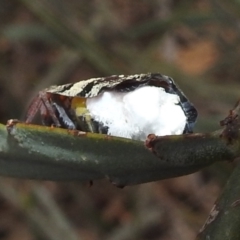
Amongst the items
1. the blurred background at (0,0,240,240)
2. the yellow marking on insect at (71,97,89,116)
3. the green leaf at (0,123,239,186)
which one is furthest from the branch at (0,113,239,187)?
the blurred background at (0,0,240,240)

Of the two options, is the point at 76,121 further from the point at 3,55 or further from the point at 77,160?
the point at 3,55

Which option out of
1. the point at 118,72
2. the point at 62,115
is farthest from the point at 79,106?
the point at 118,72

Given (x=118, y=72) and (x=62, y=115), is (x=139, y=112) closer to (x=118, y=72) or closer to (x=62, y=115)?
(x=62, y=115)

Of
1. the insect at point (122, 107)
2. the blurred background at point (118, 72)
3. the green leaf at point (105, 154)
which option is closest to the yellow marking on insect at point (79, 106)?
the insect at point (122, 107)

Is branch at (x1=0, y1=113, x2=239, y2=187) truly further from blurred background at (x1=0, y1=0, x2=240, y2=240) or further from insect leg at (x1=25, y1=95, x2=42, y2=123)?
blurred background at (x1=0, y1=0, x2=240, y2=240)

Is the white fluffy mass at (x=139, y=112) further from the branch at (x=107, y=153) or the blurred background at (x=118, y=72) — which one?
the blurred background at (x=118, y=72)

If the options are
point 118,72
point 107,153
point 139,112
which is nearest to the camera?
point 107,153
